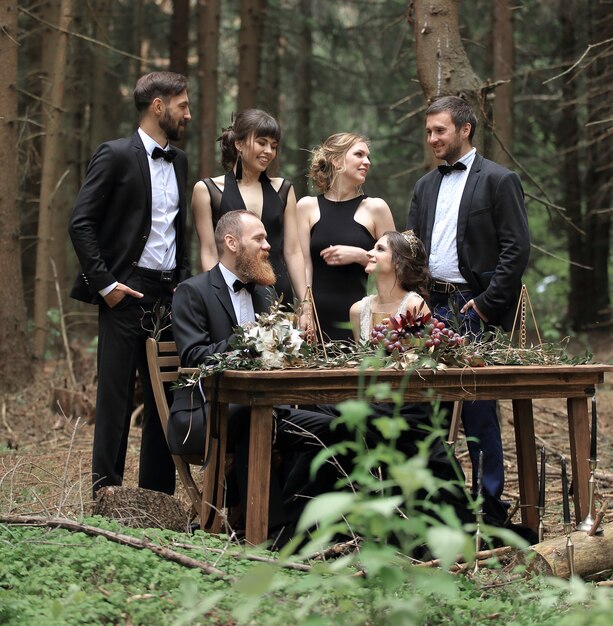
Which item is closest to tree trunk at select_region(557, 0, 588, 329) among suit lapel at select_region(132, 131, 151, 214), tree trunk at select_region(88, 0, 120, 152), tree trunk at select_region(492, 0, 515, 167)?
tree trunk at select_region(492, 0, 515, 167)

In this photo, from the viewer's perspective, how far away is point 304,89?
20.0 metres

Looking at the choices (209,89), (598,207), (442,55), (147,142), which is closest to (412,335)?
(147,142)

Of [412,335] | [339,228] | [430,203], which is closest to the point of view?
[412,335]

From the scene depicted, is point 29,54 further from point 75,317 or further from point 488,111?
point 488,111

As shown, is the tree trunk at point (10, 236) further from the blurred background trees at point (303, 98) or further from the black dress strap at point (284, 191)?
the black dress strap at point (284, 191)

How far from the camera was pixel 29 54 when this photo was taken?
16.1 meters

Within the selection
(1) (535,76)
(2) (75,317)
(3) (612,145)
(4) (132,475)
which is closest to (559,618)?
(4) (132,475)

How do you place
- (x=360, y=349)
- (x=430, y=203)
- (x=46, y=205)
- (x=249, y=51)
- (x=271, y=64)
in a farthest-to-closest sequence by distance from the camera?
(x=271, y=64), (x=249, y=51), (x=46, y=205), (x=430, y=203), (x=360, y=349)

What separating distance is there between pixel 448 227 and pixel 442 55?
6.72 feet

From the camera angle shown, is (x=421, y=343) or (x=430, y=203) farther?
(x=430, y=203)

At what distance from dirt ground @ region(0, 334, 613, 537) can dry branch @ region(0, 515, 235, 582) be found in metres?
0.30

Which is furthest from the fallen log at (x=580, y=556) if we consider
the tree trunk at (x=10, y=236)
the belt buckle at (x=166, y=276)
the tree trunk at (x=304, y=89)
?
the tree trunk at (x=304, y=89)

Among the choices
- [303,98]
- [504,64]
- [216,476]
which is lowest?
[216,476]

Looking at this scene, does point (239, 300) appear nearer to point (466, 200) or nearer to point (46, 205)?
point (466, 200)
